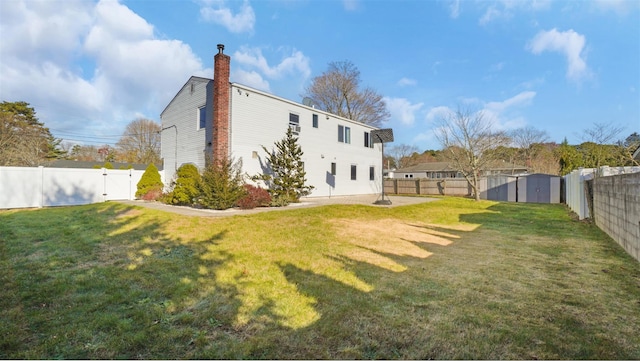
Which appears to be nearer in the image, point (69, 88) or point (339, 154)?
point (339, 154)

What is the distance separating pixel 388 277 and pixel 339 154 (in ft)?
50.1

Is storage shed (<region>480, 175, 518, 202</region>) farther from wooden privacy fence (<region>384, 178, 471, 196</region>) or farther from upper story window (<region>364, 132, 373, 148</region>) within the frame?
upper story window (<region>364, 132, 373, 148</region>)

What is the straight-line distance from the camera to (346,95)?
106ft

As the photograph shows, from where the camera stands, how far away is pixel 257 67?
66.8ft

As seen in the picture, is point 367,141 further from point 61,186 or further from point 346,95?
point 61,186

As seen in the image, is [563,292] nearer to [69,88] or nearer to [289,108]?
[289,108]

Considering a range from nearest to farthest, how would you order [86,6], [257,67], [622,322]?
[622,322] → [86,6] → [257,67]

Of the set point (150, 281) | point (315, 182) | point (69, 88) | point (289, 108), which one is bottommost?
point (150, 281)

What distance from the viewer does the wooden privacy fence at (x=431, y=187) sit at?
905 inches

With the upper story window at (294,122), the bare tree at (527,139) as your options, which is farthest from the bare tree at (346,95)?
the bare tree at (527,139)

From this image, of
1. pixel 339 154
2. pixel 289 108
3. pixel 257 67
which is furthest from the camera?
pixel 257 67

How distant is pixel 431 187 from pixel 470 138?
5573mm

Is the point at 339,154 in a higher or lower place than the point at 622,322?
higher

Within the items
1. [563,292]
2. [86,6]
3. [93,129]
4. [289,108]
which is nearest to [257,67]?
[289,108]
